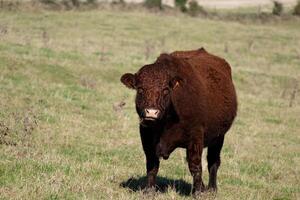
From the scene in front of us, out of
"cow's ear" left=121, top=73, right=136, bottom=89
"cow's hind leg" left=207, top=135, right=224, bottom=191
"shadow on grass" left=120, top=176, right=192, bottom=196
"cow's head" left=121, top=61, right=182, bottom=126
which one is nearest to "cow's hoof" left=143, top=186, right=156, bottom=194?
"shadow on grass" left=120, top=176, right=192, bottom=196

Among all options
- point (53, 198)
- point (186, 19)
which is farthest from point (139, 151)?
point (186, 19)

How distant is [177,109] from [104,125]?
6.42 m

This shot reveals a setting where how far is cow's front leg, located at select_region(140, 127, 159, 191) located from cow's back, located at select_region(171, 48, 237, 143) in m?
1.00

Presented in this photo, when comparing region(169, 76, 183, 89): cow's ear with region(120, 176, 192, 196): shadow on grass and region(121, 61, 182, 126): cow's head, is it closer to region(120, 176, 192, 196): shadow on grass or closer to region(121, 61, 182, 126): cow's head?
region(121, 61, 182, 126): cow's head

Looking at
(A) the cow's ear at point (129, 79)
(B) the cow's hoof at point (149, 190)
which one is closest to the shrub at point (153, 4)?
(B) the cow's hoof at point (149, 190)

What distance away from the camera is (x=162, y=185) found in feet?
30.8

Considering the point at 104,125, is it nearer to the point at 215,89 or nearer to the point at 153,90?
the point at 215,89

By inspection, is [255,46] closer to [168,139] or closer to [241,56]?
[241,56]

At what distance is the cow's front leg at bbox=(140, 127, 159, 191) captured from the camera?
26.3 ft

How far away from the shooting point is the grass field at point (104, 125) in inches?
337

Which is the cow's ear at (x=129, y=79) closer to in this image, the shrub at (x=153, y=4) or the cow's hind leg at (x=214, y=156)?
the cow's hind leg at (x=214, y=156)

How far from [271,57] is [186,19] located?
1428cm

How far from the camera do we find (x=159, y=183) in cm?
952

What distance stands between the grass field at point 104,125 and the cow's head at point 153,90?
123 cm
